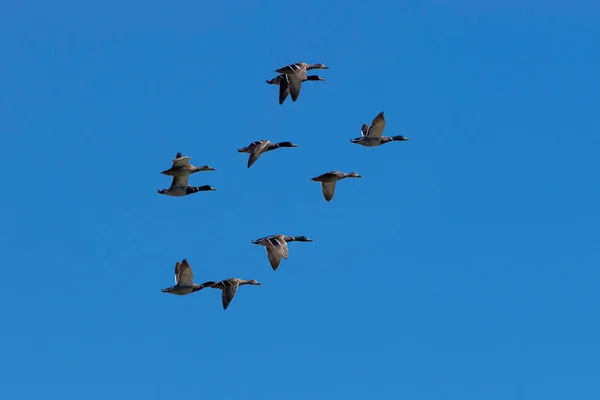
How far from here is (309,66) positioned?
8050 cm

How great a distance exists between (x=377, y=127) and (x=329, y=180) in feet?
18.2

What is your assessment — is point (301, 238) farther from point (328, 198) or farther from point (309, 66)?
point (309, 66)

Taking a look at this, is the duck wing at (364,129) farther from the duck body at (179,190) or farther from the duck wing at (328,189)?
the duck body at (179,190)

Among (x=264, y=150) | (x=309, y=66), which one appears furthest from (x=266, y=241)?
(x=309, y=66)

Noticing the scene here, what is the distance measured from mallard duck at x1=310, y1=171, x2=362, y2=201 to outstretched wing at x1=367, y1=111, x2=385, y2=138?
12.7 feet

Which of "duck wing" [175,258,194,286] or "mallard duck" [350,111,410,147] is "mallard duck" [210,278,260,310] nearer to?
"duck wing" [175,258,194,286]

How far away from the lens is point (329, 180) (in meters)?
82.9

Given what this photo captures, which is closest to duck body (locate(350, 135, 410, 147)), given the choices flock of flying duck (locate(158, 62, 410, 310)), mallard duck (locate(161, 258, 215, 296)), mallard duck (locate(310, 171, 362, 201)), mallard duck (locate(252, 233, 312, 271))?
flock of flying duck (locate(158, 62, 410, 310))

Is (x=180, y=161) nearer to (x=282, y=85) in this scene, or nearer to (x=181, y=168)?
(x=181, y=168)

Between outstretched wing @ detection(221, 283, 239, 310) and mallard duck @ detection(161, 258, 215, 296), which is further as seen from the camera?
mallard duck @ detection(161, 258, 215, 296)

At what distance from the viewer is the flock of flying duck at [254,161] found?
7450 cm

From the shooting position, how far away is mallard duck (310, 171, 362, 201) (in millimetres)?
82312

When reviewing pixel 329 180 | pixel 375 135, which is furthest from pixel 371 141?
pixel 329 180

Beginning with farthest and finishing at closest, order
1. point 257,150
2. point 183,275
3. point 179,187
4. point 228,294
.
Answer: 1. point 179,187
2. point 183,275
3. point 228,294
4. point 257,150
